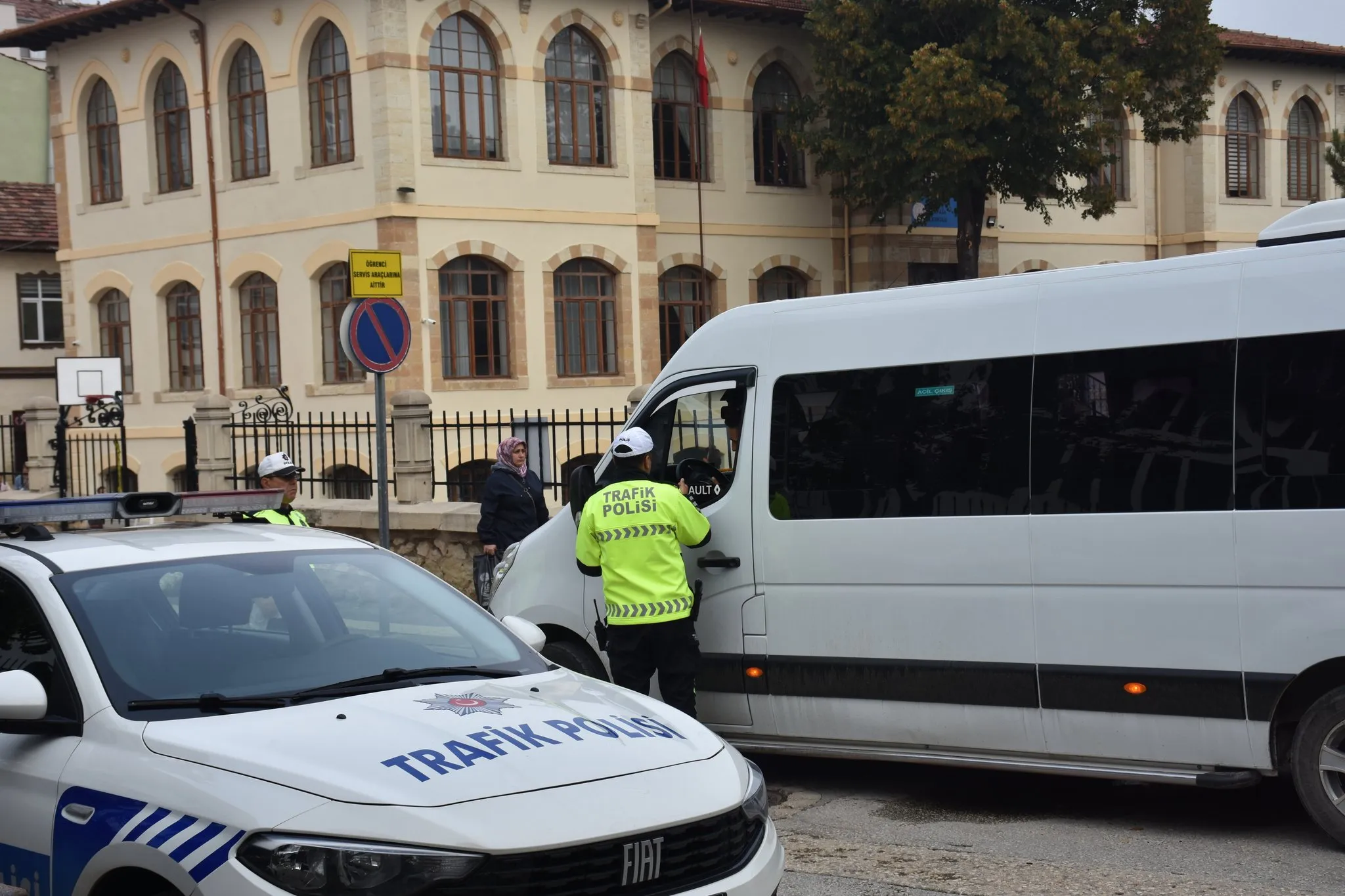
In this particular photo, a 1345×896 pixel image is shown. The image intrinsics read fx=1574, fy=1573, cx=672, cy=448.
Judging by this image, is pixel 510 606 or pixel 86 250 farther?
pixel 86 250

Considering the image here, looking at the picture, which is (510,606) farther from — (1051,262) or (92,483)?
(1051,262)

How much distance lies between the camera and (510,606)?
345 inches

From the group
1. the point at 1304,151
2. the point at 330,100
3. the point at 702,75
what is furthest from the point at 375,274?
the point at 1304,151

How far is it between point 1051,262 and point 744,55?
29.7ft

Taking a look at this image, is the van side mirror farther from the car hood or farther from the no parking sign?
the car hood

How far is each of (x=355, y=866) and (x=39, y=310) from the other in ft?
119

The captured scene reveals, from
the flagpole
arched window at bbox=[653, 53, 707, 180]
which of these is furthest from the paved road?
arched window at bbox=[653, 53, 707, 180]

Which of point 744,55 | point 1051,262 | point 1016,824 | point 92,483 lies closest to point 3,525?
point 1016,824

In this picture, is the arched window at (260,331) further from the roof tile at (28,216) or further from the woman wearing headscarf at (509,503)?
the woman wearing headscarf at (509,503)

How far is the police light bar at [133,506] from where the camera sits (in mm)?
5359

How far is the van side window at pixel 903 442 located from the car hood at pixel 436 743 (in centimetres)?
286

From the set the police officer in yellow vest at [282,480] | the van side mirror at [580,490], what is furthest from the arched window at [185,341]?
the van side mirror at [580,490]

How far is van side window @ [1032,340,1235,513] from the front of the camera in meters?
6.46

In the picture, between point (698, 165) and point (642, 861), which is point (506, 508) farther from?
point (698, 165)
